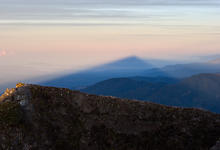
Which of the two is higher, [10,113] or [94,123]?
[10,113]

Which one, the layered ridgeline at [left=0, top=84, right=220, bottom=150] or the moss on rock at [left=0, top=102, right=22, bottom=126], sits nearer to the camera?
the layered ridgeline at [left=0, top=84, right=220, bottom=150]

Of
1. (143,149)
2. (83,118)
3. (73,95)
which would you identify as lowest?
(143,149)

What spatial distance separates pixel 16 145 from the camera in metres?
22.9

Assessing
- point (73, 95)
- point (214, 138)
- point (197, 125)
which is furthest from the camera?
point (73, 95)

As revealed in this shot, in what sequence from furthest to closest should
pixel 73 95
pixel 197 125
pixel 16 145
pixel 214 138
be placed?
pixel 73 95 → pixel 197 125 → pixel 214 138 → pixel 16 145

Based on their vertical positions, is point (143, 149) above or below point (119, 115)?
below

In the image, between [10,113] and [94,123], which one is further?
[94,123]

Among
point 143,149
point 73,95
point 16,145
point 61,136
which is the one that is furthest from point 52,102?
point 143,149

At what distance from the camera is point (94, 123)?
2572 centimetres

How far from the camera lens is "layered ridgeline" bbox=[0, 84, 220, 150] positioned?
23797 millimetres

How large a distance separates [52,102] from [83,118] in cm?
346

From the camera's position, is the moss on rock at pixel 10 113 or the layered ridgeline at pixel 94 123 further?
the moss on rock at pixel 10 113

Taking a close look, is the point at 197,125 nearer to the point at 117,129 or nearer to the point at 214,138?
the point at 214,138

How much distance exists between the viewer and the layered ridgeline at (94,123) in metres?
23.8
